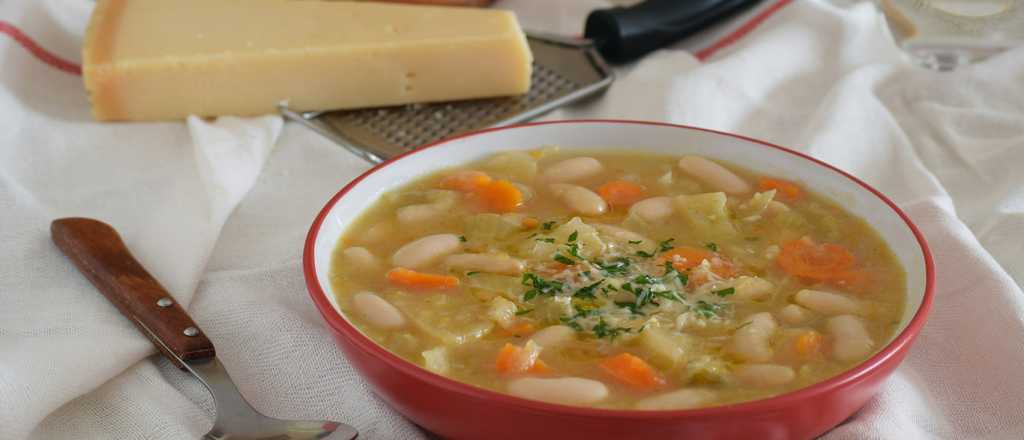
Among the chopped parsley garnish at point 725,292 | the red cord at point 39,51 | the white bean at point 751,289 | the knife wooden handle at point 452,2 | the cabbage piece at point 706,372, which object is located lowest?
the knife wooden handle at point 452,2

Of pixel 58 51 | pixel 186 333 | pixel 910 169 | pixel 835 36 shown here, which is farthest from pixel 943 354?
pixel 58 51

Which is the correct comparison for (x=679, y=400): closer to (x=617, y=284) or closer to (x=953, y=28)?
(x=617, y=284)

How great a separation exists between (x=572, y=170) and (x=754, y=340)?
2.26 feet

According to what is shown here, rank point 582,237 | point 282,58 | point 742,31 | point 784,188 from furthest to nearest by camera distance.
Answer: point 742,31 → point 282,58 → point 784,188 → point 582,237

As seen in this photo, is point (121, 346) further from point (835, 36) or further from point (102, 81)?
point (835, 36)

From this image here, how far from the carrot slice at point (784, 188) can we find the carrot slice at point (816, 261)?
18cm

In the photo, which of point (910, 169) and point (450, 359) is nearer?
point (450, 359)

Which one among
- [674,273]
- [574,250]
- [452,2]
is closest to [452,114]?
[452,2]

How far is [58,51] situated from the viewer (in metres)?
3.28

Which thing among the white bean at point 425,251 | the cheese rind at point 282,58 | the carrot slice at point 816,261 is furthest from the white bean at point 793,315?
the cheese rind at point 282,58

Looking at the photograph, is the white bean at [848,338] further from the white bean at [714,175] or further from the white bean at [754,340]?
the white bean at [714,175]

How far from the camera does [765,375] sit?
60.5 inches

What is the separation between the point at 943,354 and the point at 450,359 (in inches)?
36.3

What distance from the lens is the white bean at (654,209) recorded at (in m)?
2.03
